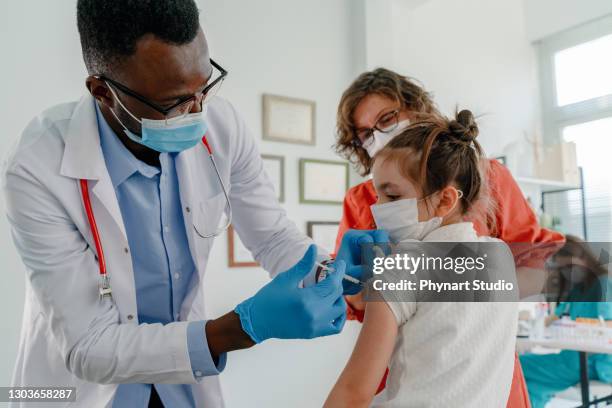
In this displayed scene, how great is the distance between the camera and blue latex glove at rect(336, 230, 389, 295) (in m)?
1.18

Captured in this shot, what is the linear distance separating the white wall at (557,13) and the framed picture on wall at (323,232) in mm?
2824

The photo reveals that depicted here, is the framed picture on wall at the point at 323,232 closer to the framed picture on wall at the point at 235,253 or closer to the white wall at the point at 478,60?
the framed picture on wall at the point at 235,253

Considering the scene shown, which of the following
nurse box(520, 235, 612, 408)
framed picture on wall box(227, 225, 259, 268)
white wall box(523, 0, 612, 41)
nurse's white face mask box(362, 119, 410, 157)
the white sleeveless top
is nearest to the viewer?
the white sleeveless top

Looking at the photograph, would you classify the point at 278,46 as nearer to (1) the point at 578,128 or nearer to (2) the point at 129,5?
(2) the point at 129,5

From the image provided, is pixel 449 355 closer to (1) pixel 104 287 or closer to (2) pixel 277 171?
(1) pixel 104 287

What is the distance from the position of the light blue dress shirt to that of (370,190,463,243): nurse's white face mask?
20.2 inches

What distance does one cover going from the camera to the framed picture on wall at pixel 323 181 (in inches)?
113

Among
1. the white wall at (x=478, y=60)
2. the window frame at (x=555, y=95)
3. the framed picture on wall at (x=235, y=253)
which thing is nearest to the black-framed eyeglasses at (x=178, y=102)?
the framed picture on wall at (x=235, y=253)

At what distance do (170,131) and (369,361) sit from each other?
629 mm

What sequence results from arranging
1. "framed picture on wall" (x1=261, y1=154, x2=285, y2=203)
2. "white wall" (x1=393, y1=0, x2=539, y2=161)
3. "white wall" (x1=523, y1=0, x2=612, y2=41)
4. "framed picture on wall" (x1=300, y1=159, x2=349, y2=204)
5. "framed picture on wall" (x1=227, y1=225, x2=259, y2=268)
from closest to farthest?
"framed picture on wall" (x1=227, y1=225, x2=259, y2=268), "framed picture on wall" (x1=261, y1=154, x2=285, y2=203), "framed picture on wall" (x1=300, y1=159, x2=349, y2=204), "white wall" (x1=393, y1=0, x2=539, y2=161), "white wall" (x1=523, y1=0, x2=612, y2=41)

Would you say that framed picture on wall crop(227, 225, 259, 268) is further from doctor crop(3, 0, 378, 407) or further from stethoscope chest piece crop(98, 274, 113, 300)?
stethoscope chest piece crop(98, 274, 113, 300)

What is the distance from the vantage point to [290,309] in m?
0.96

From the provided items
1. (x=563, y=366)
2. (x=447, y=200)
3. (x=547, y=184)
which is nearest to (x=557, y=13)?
(x=547, y=184)

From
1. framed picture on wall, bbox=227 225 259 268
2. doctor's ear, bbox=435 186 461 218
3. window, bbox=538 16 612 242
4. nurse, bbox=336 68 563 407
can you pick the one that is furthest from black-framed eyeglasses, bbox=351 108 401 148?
window, bbox=538 16 612 242
